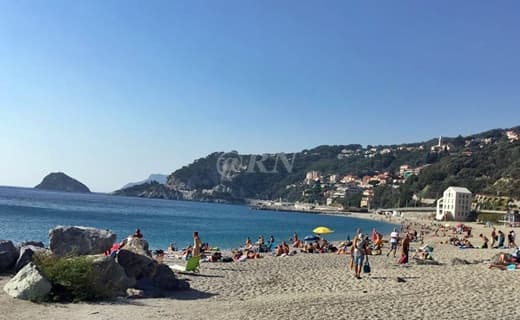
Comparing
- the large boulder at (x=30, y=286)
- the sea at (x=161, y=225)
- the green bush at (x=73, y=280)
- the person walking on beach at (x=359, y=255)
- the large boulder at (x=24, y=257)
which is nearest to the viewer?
the large boulder at (x=30, y=286)

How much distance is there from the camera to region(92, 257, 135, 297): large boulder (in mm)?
11320

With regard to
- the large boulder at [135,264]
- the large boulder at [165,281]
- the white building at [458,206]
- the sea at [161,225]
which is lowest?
the sea at [161,225]

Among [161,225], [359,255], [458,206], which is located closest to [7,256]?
[359,255]

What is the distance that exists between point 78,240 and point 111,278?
4411 mm

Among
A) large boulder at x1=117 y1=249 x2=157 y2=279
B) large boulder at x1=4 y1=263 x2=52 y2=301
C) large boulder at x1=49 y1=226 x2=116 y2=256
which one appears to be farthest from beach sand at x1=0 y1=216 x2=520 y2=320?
large boulder at x1=49 y1=226 x2=116 y2=256

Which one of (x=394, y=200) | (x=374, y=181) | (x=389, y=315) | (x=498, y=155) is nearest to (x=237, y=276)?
(x=389, y=315)

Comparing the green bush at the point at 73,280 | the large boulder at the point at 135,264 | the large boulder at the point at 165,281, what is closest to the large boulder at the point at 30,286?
the green bush at the point at 73,280

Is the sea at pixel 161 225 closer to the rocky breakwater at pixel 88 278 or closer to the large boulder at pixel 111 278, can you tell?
the rocky breakwater at pixel 88 278

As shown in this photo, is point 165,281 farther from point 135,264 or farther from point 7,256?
point 7,256

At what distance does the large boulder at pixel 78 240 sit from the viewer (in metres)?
14.8

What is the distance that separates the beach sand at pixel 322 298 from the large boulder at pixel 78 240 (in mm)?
1862

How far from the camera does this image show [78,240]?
1535 centimetres

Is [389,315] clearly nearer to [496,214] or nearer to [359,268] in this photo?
[359,268]

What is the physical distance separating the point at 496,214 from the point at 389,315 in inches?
3419
